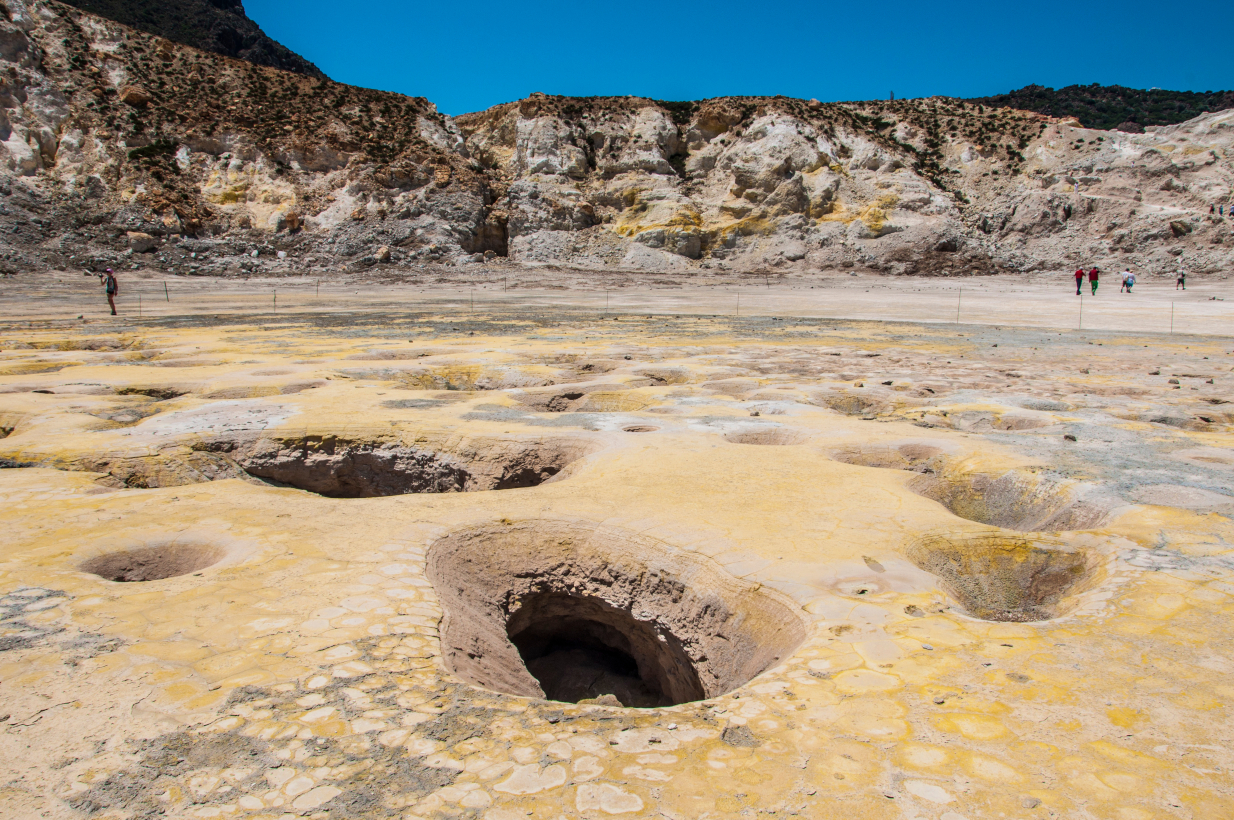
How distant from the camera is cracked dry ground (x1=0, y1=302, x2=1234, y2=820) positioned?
2084mm

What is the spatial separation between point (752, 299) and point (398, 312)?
14017 millimetres

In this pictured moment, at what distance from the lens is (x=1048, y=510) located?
4570 millimetres

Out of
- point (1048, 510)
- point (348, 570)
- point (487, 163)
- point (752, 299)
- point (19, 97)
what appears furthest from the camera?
point (487, 163)

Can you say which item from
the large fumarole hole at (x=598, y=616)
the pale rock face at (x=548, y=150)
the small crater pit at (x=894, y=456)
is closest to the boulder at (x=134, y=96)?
the pale rock face at (x=548, y=150)

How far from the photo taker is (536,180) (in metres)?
46.5

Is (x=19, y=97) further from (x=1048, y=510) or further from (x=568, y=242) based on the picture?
(x=1048, y=510)

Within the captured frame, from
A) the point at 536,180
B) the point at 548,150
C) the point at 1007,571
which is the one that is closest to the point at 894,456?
the point at 1007,571

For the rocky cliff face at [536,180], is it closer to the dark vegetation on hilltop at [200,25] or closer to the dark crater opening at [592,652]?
the dark crater opening at [592,652]

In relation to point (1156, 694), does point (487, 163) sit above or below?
above

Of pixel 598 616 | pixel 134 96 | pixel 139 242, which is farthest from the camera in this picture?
pixel 134 96

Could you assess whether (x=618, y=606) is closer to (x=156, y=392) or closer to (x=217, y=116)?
(x=156, y=392)

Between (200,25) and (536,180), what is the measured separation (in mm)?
63638

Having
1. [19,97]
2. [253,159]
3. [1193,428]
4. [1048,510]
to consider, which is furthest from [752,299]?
[19,97]

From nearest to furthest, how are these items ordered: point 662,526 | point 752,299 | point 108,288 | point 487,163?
point 662,526 → point 108,288 → point 752,299 → point 487,163
